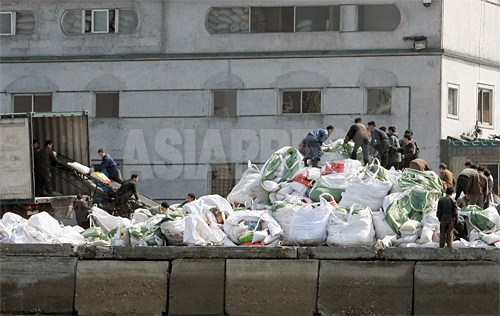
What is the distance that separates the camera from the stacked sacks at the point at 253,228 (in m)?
24.2

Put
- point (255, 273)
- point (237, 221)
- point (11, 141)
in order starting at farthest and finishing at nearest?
point (11, 141) → point (237, 221) → point (255, 273)

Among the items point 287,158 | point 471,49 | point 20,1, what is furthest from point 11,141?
point 471,49

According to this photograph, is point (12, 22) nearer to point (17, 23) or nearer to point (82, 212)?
point (17, 23)

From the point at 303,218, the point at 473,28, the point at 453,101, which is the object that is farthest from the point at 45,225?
the point at 473,28

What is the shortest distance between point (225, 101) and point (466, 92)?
21.2 feet

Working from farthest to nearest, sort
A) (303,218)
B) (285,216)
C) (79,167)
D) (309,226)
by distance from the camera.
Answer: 1. (79,167)
2. (285,216)
3. (303,218)
4. (309,226)

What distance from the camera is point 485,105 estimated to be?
40.8 meters

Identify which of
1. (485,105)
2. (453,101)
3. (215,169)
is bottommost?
(215,169)

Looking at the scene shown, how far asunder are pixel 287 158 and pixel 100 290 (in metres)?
5.51

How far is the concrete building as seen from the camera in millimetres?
38906

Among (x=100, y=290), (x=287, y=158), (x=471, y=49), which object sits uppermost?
(x=471, y=49)

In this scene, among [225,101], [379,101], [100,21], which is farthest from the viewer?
[100,21]

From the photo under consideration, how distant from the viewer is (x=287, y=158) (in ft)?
90.7

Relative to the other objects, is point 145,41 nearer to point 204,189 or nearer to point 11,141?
point 204,189
